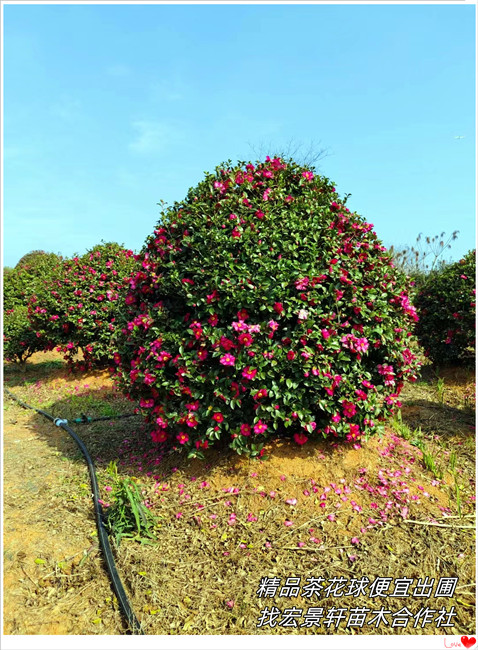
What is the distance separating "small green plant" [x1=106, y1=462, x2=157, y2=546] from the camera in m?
3.08

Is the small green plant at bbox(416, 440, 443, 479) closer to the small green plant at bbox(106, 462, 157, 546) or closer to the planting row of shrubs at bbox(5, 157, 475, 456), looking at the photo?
the planting row of shrubs at bbox(5, 157, 475, 456)

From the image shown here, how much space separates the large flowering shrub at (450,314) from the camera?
21.4 ft

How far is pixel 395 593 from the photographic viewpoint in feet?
8.73

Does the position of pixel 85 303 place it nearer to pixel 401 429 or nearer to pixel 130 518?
pixel 130 518

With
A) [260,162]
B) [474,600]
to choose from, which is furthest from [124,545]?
[260,162]

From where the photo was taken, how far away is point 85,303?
7.77 meters

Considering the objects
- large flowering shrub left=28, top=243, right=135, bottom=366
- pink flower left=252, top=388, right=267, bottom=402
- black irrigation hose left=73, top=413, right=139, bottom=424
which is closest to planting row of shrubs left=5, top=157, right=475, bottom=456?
pink flower left=252, top=388, right=267, bottom=402

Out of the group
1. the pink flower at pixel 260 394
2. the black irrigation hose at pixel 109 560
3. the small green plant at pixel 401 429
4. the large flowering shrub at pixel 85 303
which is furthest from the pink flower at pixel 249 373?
the large flowering shrub at pixel 85 303

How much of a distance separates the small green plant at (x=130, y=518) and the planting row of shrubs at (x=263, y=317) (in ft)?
1.83

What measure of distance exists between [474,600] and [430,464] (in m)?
1.29

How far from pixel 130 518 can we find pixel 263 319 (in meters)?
1.77

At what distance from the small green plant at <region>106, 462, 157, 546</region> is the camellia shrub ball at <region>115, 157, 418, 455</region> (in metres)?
0.57

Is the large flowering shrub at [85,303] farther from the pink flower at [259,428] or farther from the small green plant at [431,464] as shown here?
the small green plant at [431,464]

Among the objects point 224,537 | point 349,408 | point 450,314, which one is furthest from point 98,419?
point 450,314
